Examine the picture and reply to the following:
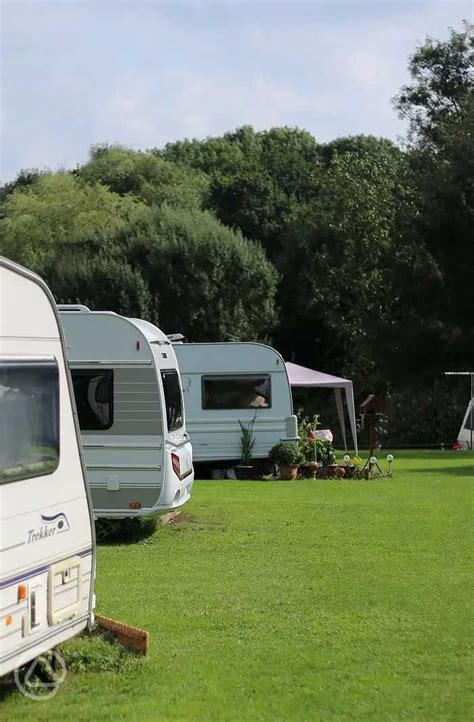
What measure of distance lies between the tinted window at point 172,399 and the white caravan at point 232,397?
8.89 metres

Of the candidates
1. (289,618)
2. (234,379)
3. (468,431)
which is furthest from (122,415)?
(468,431)

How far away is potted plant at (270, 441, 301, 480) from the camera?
2256 cm

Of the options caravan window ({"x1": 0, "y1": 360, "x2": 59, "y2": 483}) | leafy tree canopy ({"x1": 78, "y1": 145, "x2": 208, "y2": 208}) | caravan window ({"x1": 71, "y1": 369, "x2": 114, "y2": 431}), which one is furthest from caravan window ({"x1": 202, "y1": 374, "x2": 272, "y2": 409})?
leafy tree canopy ({"x1": 78, "y1": 145, "x2": 208, "y2": 208})

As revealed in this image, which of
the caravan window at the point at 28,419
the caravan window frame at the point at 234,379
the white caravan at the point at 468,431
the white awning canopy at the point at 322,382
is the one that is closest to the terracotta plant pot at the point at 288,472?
the caravan window frame at the point at 234,379

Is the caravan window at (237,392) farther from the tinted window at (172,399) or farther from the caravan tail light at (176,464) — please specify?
the caravan tail light at (176,464)

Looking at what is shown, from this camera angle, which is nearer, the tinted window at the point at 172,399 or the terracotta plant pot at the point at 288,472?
the tinted window at the point at 172,399

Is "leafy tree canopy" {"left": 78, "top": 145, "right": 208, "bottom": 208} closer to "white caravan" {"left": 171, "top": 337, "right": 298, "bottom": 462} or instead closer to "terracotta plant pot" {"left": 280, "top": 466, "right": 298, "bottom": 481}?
"white caravan" {"left": 171, "top": 337, "right": 298, "bottom": 462}

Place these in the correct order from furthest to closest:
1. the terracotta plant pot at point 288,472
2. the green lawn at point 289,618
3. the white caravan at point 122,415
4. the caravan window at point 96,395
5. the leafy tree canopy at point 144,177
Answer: the leafy tree canopy at point 144,177 < the terracotta plant pot at point 288,472 < the caravan window at point 96,395 < the white caravan at point 122,415 < the green lawn at point 289,618

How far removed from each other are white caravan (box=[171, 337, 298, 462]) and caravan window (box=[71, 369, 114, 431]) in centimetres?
986

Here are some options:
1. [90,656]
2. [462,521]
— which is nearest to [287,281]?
[462,521]

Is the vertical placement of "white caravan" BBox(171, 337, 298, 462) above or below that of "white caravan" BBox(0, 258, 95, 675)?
below

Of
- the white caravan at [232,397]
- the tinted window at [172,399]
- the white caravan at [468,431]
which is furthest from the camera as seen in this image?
the white caravan at [468,431]

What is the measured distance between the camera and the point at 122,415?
519 inches

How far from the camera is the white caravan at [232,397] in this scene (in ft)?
75.8
